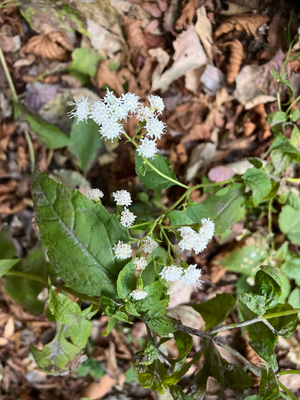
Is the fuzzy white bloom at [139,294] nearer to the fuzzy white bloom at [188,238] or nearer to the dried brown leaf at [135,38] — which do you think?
the fuzzy white bloom at [188,238]

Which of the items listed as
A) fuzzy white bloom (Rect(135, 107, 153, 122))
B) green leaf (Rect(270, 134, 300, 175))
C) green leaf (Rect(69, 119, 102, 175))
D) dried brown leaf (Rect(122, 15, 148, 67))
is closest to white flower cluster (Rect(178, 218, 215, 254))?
fuzzy white bloom (Rect(135, 107, 153, 122))

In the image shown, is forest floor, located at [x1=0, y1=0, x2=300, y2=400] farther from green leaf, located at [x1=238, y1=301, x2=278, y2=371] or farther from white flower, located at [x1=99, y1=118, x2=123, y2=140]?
white flower, located at [x1=99, y1=118, x2=123, y2=140]

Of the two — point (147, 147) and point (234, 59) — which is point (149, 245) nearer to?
point (147, 147)

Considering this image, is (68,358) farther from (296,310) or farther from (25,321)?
(296,310)

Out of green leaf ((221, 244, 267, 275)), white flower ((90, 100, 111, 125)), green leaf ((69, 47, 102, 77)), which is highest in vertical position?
white flower ((90, 100, 111, 125))

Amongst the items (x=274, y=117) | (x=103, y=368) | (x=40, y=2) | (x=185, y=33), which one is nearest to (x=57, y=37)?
(x=40, y=2)

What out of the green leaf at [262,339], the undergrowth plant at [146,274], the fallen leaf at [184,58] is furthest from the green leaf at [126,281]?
the fallen leaf at [184,58]

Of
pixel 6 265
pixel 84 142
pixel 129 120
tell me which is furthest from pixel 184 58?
pixel 6 265
